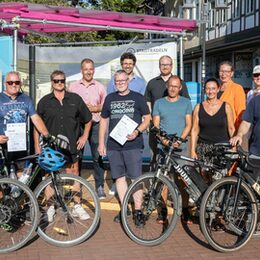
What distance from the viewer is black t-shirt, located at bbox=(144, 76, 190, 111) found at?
255 inches

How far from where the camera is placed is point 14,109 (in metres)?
5.34

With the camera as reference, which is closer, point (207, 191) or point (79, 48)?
point (207, 191)

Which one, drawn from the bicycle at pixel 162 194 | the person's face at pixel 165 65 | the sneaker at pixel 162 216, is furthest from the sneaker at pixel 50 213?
the person's face at pixel 165 65

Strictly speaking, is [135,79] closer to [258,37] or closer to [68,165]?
[68,165]

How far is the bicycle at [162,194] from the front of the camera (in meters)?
5.09

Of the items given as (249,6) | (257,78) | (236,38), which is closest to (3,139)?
(257,78)

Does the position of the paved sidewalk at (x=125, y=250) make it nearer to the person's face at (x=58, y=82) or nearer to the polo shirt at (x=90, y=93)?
the person's face at (x=58, y=82)

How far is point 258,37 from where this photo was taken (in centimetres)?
2173

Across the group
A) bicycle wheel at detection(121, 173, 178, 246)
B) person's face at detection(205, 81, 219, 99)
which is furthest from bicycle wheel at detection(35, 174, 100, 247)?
person's face at detection(205, 81, 219, 99)

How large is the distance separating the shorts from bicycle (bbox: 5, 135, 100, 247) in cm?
65

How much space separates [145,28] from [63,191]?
11.2 feet

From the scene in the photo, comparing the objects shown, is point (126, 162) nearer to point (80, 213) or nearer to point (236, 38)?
point (80, 213)

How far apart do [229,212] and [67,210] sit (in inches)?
68.2

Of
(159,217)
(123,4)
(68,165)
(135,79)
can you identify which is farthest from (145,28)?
(123,4)
